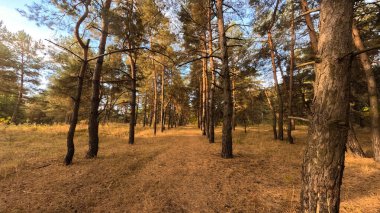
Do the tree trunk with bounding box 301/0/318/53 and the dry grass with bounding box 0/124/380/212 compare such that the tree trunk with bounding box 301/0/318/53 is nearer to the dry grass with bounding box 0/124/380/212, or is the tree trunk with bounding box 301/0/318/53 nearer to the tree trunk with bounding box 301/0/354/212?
the dry grass with bounding box 0/124/380/212

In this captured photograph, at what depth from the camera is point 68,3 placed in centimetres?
570

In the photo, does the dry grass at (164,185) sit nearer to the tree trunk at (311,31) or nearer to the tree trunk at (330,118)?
the tree trunk at (330,118)

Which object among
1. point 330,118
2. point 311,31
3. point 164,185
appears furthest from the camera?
point 311,31

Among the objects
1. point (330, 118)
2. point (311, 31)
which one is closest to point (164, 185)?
point (330, 118)

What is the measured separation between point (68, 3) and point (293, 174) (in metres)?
9.29

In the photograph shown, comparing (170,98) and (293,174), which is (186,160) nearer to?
(293,174)

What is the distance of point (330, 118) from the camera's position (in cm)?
231

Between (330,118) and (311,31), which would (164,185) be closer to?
(330,118)

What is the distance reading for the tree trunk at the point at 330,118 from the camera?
7.53 feet

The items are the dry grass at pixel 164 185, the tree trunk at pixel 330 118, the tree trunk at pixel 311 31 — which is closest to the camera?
the tree trunk at pixel 330 118

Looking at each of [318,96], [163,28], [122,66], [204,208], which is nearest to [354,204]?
[318,96]

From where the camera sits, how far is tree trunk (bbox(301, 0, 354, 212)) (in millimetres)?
2295

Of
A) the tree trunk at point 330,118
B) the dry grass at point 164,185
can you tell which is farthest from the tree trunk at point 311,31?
the tree trunk at point 330,118

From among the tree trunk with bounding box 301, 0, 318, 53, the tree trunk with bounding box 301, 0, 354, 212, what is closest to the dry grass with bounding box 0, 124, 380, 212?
the tree trunk with bounding box 301, 0, 354, 212
